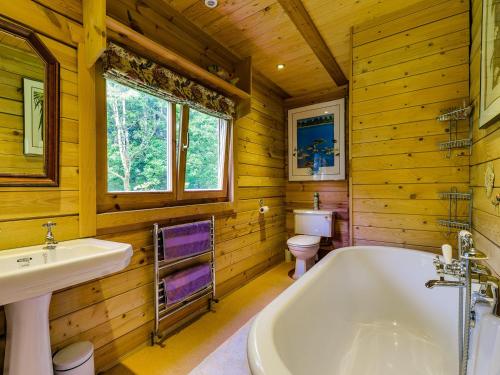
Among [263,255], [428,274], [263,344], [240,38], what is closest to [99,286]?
[263,344]

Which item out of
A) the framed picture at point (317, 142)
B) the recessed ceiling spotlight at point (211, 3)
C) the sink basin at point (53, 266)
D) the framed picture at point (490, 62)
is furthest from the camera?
the framed picture at point (317, 142)

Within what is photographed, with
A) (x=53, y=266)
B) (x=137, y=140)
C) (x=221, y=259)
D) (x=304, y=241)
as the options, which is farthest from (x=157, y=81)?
(x=304, y=241)

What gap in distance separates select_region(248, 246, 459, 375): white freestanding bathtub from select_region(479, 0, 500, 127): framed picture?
39.9 inches

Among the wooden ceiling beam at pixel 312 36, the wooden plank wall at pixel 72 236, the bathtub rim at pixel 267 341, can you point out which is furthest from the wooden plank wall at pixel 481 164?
the wooden plank wall at pixel 72 236

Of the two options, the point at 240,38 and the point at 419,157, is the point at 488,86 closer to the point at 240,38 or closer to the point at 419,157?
the point at 419,157

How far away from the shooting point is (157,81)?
5.71ft

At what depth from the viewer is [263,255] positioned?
122 inches

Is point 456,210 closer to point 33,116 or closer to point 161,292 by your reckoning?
point 161,292

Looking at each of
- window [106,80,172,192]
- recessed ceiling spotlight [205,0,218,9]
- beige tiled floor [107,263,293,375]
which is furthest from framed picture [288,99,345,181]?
window [106,80,172,192]

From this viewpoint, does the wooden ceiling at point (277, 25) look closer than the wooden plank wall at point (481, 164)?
No

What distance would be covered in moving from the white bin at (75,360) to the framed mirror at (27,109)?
0.89 metres

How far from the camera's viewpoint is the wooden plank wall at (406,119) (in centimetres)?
183

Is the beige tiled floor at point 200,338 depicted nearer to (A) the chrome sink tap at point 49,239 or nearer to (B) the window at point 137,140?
(A) the chrome sink tap at point 49,239

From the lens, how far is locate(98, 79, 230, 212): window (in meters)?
1.60
